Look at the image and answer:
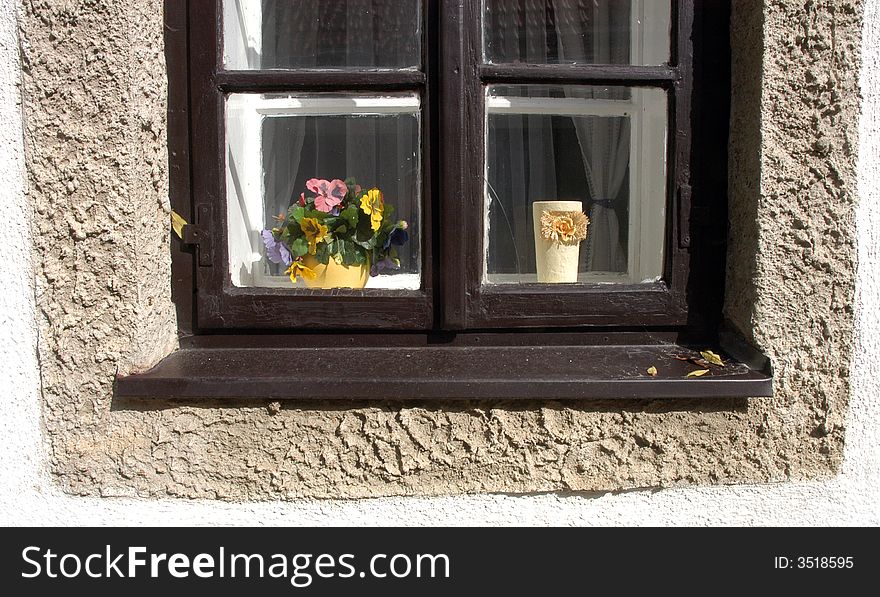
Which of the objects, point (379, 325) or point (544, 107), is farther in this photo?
point (544, 107)

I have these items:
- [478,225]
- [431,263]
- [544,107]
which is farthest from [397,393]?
[544,107]

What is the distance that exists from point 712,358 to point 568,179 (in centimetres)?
60

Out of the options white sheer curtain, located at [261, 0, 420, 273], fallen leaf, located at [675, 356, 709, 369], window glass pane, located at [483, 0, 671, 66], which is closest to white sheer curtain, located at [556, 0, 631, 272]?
window glass pane, located at [483, 0, 671, 66]

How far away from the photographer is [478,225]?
133cm

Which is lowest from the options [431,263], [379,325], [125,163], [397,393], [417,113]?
[397,393]

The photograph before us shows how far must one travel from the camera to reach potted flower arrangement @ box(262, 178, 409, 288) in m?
→ 1.47

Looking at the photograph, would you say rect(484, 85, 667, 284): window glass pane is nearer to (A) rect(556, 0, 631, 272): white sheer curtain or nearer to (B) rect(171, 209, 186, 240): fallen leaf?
(A) rect(556, 0, 631, 272): white sheer curtain

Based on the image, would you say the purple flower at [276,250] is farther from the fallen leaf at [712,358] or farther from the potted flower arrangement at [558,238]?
the fallen leaf at [712,358]

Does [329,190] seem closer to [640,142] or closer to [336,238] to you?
[336,238]

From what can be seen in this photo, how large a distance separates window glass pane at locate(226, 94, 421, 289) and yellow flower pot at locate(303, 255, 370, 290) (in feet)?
0.10

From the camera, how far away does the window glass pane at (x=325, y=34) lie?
149 cm

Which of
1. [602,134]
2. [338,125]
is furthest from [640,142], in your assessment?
[338,125]

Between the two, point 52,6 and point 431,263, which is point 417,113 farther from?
point 52,6

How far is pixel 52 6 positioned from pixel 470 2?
2.81ft
